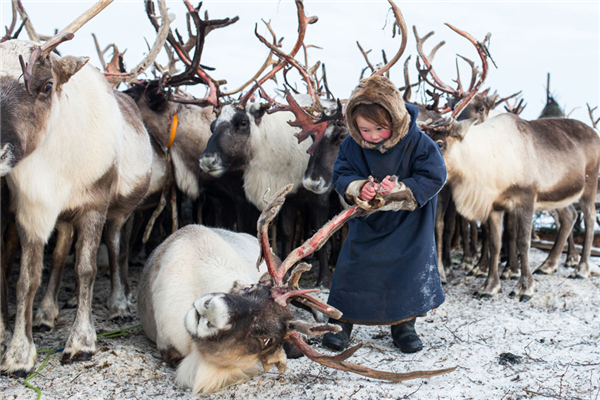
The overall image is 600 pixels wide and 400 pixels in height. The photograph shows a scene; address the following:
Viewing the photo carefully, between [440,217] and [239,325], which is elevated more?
[239,325]

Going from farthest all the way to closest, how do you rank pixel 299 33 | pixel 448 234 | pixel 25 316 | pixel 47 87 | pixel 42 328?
pixel 448 234 → pixel 299 33 → pixel 42 328 → pixel 25 316 → pixel 47 87

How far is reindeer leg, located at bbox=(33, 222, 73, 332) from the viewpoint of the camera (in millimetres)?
4109

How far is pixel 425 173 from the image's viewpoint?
136 inches

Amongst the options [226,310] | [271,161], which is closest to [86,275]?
[226,310]

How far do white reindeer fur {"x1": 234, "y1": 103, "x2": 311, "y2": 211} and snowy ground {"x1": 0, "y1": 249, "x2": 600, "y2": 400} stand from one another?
6.87 feet

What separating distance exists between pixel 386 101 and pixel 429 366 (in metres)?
1.60

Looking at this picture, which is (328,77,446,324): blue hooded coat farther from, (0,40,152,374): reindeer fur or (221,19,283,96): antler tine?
(221,19,283,96): antler tine

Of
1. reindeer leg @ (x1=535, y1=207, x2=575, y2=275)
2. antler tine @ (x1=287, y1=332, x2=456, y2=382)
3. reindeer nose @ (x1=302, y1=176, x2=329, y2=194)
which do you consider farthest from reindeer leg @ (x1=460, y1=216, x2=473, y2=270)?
antler tine @ (x1=287, y1=332, x2=456, y2=382)

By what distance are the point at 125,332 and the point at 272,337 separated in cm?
179

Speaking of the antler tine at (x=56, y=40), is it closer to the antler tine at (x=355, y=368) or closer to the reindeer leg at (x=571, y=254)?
the antler tine at (x=355, y=368)

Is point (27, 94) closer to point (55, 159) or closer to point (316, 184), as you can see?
point (55, 159)

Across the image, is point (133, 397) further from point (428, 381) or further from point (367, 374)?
point (428, 381)

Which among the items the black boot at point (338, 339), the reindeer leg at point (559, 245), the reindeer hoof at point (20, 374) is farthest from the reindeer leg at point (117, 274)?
the reindeer leg at point (559, 245)

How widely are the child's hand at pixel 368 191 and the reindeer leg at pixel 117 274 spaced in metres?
2.39
